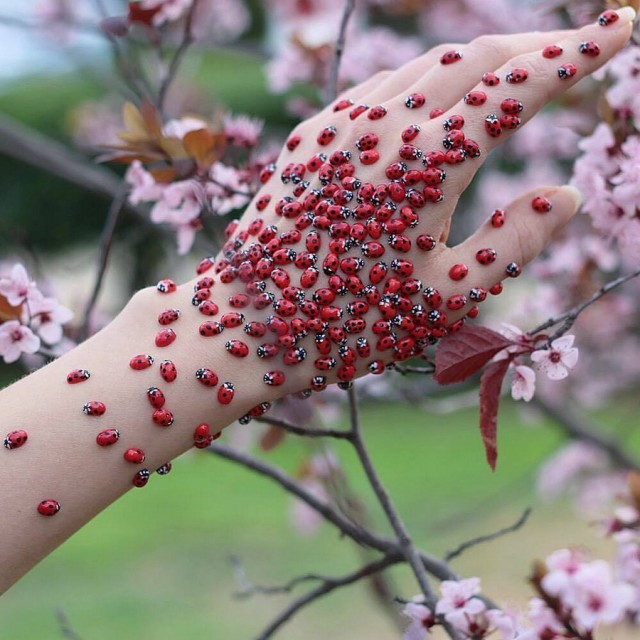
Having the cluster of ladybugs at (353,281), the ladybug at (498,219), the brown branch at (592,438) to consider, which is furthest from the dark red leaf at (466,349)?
the brown branch at (592,438)

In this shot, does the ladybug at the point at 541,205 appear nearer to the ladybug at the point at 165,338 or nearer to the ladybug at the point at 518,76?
the ladybug at the point at 518,76

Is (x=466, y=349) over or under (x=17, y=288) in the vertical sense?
under

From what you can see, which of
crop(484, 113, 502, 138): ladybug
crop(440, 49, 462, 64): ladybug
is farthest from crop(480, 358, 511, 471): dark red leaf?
crop(440, 49, 462, 64): ladybug

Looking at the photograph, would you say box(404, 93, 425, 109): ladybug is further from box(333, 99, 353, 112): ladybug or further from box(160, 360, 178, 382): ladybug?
box(160, 360, 178, 382): ladybug

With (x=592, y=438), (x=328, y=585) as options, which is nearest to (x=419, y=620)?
(x=328, y=585)

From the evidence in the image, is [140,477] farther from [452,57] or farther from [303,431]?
[452,57]
